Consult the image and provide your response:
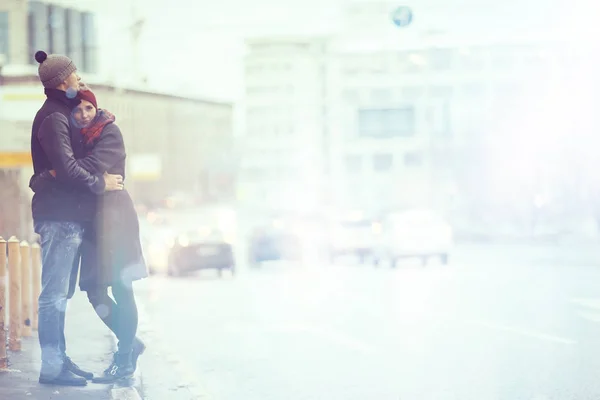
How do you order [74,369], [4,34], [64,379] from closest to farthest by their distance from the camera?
[64,379] → [74,369] → [4,34]

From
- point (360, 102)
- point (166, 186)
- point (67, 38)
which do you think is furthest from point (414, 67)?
point (67, 38)

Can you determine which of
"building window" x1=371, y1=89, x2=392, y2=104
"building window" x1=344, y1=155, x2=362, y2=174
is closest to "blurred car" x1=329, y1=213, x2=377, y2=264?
"building window" x1=344, y1=155, x2=362, y2=174

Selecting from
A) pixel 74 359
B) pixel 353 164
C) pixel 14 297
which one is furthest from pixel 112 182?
pixel 353 164

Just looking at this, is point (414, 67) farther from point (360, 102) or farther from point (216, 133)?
point (216, 133)

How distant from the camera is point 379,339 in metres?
10.3

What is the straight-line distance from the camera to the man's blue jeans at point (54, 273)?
6492 mm

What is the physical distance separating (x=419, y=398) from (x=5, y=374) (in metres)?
2.83

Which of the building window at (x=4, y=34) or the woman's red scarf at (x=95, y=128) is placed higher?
the building window at (x=4, y=34)

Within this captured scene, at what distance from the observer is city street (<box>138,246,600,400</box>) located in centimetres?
748

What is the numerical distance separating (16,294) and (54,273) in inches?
118

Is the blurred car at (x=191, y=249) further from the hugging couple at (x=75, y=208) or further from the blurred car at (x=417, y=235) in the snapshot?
the hugging couple at (x=75, y=208)

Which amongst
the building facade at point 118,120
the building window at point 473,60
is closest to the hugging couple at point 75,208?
the building facade at point 118,120

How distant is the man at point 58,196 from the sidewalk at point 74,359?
0.75ft

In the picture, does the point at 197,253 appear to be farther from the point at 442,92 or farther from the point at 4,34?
the point at 442,92
